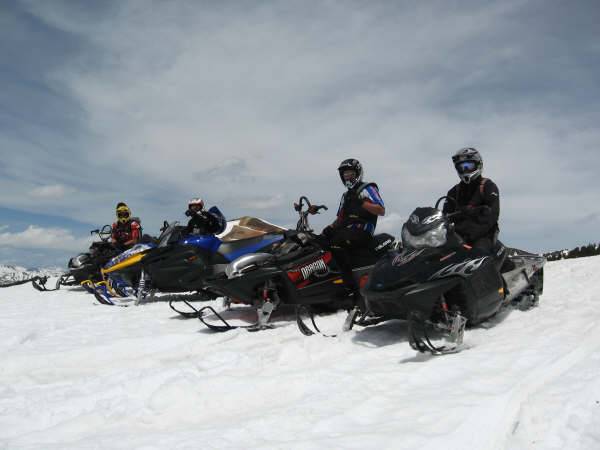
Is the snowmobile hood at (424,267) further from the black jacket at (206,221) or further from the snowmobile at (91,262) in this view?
the snowmobile at (91,262)

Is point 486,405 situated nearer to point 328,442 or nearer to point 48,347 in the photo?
point 328,442

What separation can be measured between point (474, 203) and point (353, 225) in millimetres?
1402

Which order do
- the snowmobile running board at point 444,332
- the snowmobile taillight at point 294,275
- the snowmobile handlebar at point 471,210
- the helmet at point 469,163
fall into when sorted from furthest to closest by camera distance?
1. the snowmobile taillight at point 294,275
2. the helmet at point 469,163
3. the snowmobile handlebar at point 471,210
4. the snowmobile running board at point 444,332

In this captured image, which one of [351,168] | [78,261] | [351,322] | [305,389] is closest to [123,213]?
[78,261]

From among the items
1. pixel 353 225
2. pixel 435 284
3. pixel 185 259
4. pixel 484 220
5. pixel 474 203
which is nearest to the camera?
pixel 435 284

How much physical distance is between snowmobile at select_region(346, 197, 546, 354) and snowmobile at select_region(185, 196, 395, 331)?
94 centimetres

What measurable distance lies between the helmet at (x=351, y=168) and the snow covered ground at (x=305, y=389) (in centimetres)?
186

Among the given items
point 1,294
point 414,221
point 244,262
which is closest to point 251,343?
point 244,262

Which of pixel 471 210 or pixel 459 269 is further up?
pixel 471 210

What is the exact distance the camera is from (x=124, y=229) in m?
10.5

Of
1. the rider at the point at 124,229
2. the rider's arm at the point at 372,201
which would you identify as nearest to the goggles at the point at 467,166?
the rider's arm at the point at 372,201

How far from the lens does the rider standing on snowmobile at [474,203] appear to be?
481 cm

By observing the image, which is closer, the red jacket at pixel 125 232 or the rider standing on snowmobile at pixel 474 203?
the rider standing on snowmobile at pixel 474 203

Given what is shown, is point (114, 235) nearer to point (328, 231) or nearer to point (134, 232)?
point (134, 232)
